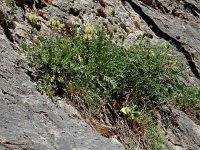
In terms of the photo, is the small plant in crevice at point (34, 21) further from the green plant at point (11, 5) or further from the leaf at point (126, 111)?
the leaf at point (126, 111)

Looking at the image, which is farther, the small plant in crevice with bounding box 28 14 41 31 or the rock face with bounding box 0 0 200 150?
the small plant in crevice with bounding box 28 14 41 31

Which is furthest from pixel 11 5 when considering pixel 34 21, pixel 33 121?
pixel 33 121

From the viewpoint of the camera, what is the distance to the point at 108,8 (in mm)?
6375

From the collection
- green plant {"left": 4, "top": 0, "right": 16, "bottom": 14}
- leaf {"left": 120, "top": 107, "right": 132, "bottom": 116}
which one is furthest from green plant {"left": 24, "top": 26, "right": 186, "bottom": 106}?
green plant {"left": 4, "top": 0, "right": 16, "bottom": 14}

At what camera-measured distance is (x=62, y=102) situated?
3.97 m

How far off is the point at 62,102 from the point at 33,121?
1.85ft

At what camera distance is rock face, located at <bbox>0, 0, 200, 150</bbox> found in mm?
Answer: 3355

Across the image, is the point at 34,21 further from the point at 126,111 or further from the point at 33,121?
the point at 33,121

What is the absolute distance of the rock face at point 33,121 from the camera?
3193mm

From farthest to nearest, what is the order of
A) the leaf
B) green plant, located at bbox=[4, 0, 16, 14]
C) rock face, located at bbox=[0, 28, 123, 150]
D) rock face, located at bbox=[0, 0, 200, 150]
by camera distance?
1. green plant, located at bbox=[4, 0, 16, 14]
2. the leaf
3. rock face, located at bbox=[0, 0, 200, 150]
4. rock face, located at bbox=[0, 28, 123, 150]

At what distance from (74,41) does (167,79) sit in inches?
50.3

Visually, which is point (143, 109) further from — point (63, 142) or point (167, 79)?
point (63, 142)

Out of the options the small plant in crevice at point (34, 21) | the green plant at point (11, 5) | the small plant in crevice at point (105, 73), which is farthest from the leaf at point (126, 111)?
the green plant at point (11, 5)

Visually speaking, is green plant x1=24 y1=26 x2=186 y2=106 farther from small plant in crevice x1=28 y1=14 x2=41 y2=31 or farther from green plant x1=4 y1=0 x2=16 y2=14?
green plant x1=4 y1=0 x2=16 y2=14
